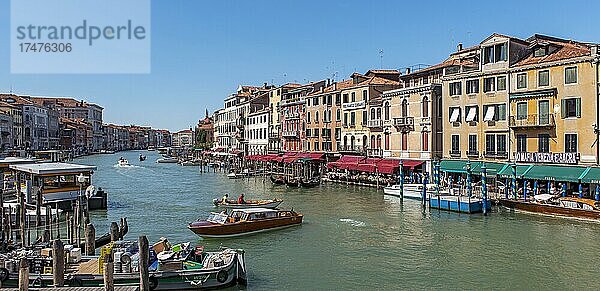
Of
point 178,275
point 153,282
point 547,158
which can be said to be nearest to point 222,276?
point 178,275

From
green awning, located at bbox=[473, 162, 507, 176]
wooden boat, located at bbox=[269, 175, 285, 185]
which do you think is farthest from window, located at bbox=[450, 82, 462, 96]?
wooden boat, located at bbox=[269, 175, 285, 185]

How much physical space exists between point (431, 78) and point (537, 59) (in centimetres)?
712

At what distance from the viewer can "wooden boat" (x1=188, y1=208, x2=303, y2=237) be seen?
757 inches

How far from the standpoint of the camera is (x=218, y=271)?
13.4 meters

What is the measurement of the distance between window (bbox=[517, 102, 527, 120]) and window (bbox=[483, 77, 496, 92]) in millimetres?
1845

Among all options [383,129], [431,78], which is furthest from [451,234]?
[383,129]

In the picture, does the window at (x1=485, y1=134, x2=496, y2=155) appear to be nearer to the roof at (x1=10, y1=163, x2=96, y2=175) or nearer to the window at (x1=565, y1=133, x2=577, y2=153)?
the window at (x1=565, y1=133, x2=577, y2=153)

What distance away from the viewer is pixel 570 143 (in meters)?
25.9

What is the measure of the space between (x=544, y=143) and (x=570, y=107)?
2.05 m

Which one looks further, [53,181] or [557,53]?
[557,53]

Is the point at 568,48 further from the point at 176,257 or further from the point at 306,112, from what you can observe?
the point at 306,112

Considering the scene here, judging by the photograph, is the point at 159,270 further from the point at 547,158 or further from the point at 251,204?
the point at 547,158

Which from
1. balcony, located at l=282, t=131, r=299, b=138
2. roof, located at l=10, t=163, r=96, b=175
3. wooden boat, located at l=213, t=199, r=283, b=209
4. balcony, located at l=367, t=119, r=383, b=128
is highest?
balcony, located at l=367, t=119, r=383, b=128

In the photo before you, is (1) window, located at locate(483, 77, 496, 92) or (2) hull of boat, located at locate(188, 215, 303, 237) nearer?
(2) hull of boat, located at locate(188, 215, 303, 237)
